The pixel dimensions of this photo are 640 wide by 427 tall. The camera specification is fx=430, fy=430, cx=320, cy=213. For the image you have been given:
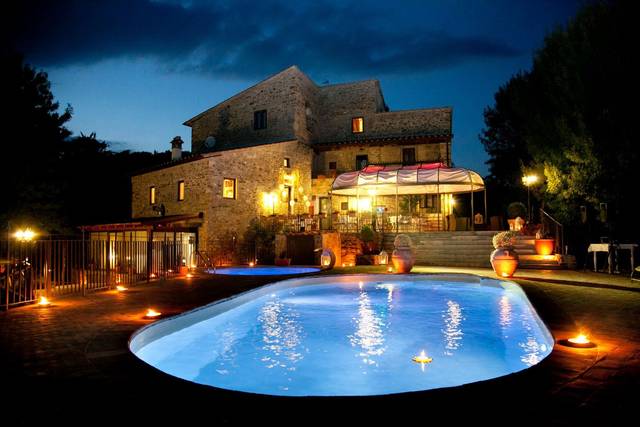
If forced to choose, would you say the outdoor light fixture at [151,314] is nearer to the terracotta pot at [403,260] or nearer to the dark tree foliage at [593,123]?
the terracotta pot at [403,260]

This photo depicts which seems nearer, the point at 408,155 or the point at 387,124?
the point at 408,155

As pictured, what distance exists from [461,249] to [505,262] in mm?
5583

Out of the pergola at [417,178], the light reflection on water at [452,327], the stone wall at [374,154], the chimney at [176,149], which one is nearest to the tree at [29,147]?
the chimney at [176,149]

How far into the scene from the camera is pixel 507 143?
1227 inches

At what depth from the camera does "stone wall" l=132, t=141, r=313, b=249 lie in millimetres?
20125

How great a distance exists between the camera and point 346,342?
6.55 m

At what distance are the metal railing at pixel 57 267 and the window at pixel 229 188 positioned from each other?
28.2 feet

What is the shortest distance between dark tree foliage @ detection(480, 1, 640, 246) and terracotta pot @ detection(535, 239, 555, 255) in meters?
1.70

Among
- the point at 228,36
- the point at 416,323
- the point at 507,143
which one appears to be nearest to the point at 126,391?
the point at 416,323

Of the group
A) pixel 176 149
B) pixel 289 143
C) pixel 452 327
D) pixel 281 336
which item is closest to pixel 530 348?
pixel 452 327

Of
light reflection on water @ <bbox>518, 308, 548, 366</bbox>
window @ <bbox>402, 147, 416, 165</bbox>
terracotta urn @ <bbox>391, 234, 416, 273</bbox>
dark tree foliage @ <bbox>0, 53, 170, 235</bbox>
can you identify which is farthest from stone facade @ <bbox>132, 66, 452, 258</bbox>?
light reflection on water @ <bbox>518, 308, 548, 366</bbox>

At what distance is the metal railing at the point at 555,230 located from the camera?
1547cm

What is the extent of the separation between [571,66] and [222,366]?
648 inches

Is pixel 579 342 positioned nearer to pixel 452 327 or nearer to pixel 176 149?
pixel 452 327
